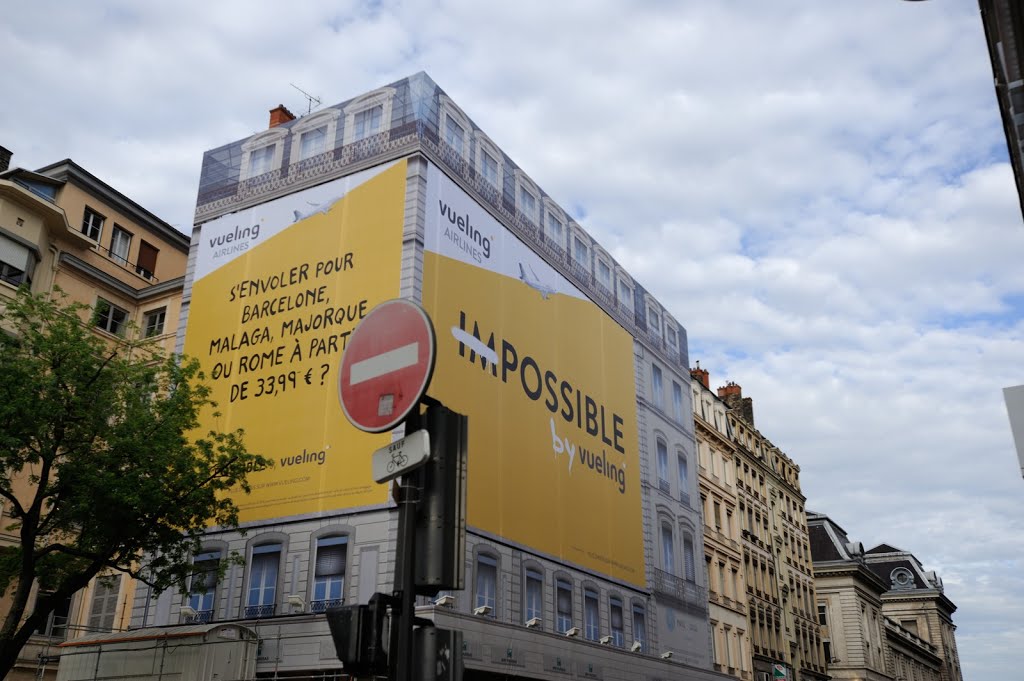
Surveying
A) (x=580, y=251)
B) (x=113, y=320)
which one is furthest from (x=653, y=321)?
(x=113, y=320)

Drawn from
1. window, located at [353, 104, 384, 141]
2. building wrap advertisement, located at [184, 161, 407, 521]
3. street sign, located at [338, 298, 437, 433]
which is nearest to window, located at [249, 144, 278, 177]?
building wrap advertisement, located at [184, 161, 407, 521]

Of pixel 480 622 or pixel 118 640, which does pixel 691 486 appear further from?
pixel 118 640

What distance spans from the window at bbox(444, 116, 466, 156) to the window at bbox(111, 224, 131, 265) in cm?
1527

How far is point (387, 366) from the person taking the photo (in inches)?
247

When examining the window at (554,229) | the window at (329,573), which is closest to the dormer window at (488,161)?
the window at (554,229)

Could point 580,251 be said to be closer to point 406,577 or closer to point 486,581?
point 486,581

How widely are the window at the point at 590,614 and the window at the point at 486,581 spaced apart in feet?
21.3

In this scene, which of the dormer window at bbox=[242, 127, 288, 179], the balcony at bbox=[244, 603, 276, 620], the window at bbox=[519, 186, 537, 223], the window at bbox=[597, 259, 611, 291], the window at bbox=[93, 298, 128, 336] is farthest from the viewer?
the window at bbox=[597, 259, 611, 291]

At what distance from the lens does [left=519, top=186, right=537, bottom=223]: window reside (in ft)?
128

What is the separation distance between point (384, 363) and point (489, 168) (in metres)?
31.9

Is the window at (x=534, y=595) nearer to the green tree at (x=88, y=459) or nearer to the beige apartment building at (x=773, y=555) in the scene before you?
the green tree at (x=88, y=459)

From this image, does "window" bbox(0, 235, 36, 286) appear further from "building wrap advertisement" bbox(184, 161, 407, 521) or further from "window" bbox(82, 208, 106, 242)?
"building wrap advertisement" bbox(184, 161, 407, 521)

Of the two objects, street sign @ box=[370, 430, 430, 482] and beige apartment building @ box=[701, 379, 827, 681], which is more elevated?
beige apartment building @ box=[701, 379, 827, 681]

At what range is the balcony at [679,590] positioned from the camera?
4362 cm
